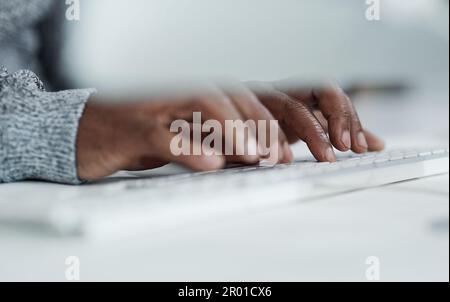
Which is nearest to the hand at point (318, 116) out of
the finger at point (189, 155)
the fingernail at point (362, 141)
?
the fingernail at point (362, 141)

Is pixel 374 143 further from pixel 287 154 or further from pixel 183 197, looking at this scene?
pixel 183 197

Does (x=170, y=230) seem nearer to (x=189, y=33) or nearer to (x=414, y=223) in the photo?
(x=414, y=223)

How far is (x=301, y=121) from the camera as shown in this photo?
0.44m

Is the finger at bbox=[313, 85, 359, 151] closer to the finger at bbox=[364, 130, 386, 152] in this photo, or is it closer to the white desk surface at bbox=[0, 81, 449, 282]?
the finger at bbox=[364, 130, 386, 152]

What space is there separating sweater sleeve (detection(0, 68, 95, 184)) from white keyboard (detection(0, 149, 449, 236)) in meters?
0.04

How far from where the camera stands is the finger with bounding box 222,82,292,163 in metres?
0.37

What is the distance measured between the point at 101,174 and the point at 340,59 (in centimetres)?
62

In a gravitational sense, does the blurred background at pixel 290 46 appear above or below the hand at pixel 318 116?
above

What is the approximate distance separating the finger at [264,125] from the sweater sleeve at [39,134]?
0.12 metres

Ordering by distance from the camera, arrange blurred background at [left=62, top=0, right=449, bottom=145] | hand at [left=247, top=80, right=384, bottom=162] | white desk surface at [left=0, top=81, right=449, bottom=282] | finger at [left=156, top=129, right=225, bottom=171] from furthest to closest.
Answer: blurred background at [left=62, top=0, right=449, bottom=145], hand at [left=247, top=80, right=384, bottom=162], finger at [left=156, top=129, right=225, bottom=171], white desk surface at [left=0, top=81, right=449, bottom=282]

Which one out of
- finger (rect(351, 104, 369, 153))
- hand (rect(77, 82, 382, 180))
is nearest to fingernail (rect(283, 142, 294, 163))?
hand (rect(77, 82, 382, 180))

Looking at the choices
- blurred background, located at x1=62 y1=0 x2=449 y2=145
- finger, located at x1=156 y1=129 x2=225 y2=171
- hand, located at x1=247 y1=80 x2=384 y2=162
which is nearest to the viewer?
finger, located at x1=156 y1=129 x2=225 y2=171

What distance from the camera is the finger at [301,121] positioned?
40cm

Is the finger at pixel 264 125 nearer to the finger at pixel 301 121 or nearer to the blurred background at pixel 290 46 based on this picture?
the finger at pixel 301 121
